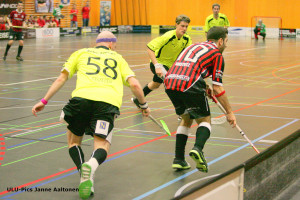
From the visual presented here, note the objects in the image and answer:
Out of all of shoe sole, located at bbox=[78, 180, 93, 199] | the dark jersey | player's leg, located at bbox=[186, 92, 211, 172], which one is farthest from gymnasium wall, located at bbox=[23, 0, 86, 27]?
shoe sole, located at bbox=[78, 180, 93, 199]

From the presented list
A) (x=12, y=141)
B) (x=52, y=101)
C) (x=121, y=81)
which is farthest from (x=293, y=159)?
(x=52, y=101)

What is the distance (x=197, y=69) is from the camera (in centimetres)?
573

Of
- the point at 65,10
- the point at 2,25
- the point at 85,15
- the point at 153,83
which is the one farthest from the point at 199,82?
the point at 85,15

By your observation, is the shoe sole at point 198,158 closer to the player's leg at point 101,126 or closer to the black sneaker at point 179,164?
the black sneaker at point 179,164

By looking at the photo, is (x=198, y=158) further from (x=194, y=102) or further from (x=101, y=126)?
(x=101, y=126)

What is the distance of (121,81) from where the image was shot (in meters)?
5.29

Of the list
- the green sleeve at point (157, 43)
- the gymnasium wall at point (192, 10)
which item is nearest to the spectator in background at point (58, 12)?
the gymnasium wall at point (192, 10)

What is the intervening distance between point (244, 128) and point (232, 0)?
1315 inches

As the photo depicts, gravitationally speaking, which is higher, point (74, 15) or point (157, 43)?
point (74, 15)

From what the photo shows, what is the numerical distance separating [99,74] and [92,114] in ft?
1.38

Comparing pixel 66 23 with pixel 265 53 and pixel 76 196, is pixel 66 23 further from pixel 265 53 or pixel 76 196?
pixel 76 196

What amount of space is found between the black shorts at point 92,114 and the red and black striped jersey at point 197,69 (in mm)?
986

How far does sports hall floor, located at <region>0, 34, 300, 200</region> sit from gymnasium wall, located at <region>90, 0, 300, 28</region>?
24.6 m

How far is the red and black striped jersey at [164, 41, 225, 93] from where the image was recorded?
569cm
